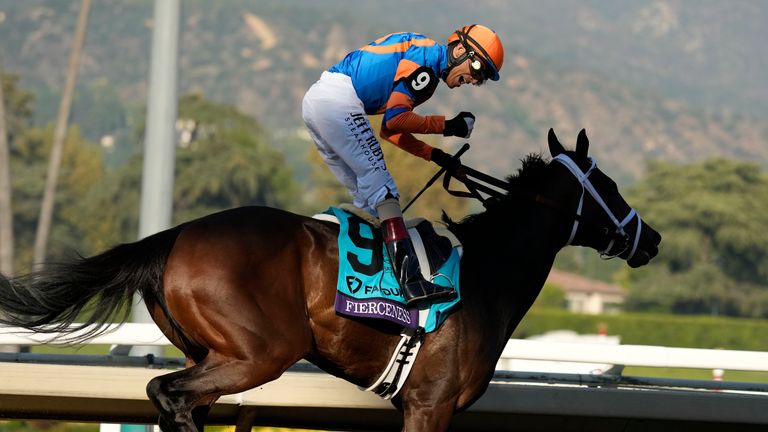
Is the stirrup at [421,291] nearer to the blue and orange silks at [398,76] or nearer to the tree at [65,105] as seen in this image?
the blue and orange silks at [398,76]

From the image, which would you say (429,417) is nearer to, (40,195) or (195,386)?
(195,386)

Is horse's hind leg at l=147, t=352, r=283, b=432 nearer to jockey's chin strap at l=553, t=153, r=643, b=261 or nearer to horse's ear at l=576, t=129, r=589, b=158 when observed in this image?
jockey's chin strap at l=553, t=153, r=643, b=261

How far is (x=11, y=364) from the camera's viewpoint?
5.44 m

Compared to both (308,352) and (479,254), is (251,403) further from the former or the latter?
(479,254)

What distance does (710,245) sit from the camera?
80.9 m

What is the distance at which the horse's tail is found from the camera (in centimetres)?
454

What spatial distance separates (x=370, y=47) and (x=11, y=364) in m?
2.38

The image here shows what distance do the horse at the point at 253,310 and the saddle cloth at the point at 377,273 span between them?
53 mm

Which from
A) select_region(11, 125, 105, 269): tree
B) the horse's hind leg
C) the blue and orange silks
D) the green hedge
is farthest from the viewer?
select_region(11, 125, 105, 269): tree

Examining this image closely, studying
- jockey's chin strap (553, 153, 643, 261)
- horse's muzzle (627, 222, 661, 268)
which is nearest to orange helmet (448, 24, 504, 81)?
jockey's chin strap (553, 153, 643, 261)

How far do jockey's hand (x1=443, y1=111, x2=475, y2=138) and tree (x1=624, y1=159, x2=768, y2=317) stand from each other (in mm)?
69555

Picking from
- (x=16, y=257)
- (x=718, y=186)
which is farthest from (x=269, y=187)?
(x=718, y=186)

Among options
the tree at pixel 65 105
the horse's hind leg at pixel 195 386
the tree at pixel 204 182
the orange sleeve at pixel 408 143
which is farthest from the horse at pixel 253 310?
the tree at pixel 204 182

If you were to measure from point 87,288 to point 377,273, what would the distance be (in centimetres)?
122
